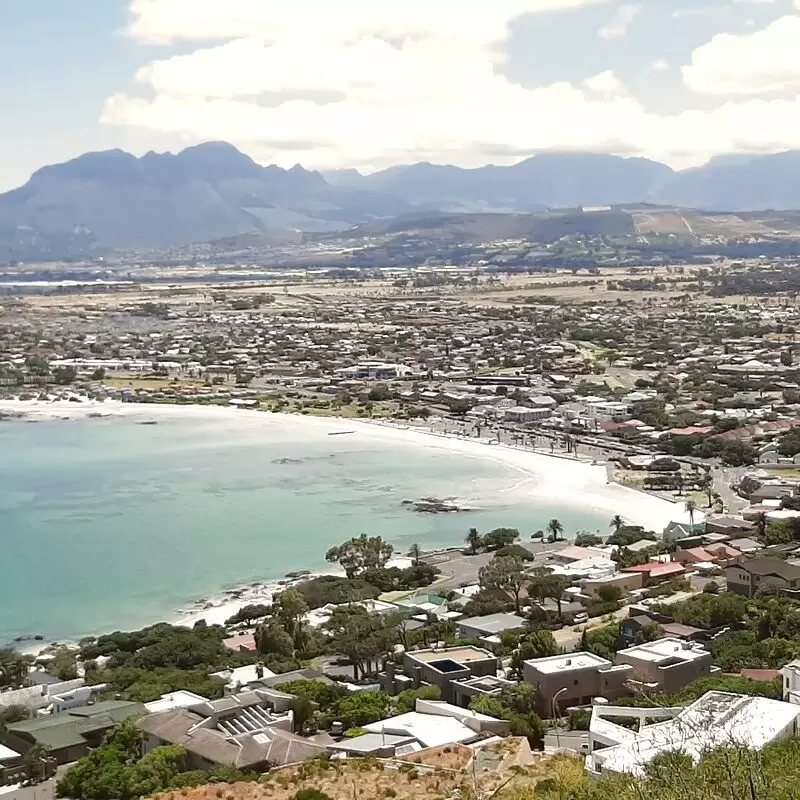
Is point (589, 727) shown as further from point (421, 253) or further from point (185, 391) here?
point (421, 253)

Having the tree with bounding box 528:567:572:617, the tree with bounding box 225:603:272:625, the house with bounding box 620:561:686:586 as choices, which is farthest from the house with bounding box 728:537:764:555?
the tree with bounding box 225:603:272:625

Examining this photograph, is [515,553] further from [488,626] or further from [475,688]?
[475,688]

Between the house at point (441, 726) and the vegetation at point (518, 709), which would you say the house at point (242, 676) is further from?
the vegetation at point (518, 709)

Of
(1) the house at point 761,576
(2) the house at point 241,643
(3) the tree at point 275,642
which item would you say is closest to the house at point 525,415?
(1) the house at point 761,576

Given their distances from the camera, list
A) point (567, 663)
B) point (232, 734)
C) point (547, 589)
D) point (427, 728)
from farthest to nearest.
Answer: point (547, 589)
point (567, 663)
point (232, 734)
point (427, 728)

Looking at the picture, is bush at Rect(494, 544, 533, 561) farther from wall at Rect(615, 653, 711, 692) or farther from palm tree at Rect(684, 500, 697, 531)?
wall at Rect(615, 653, 711, 692)

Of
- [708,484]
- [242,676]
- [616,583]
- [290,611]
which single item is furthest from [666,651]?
[708,484]

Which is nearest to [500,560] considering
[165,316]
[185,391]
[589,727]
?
[589,727]
